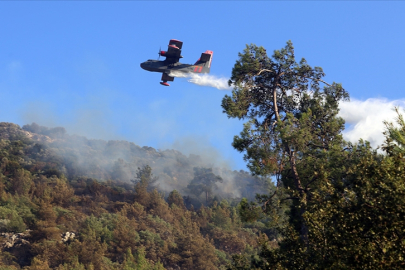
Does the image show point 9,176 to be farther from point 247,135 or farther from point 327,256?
point 327,256

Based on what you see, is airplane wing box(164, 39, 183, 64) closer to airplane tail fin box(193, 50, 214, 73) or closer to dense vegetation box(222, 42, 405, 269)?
airplane tail fin box(193, 50, 214, 73)

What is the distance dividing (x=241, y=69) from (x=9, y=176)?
268 ft

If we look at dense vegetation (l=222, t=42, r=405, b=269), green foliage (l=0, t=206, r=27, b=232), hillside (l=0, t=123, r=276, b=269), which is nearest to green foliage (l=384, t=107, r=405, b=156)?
dense vegetation (l=222, t=42, r=405, b=269)

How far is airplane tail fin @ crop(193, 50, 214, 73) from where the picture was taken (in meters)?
47.6

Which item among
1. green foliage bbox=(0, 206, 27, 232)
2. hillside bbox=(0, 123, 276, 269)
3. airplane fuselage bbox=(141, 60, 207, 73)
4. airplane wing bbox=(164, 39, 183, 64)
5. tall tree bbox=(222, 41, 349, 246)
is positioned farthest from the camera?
green foliage bbox=(0, 206, 27, 232)

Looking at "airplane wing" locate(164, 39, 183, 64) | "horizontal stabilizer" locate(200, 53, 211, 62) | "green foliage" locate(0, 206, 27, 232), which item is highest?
"horizontal stabilizer" locate(200, 53, 211, 62)

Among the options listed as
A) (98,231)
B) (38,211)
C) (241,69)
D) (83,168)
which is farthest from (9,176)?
(241,69)

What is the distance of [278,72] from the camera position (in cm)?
2184

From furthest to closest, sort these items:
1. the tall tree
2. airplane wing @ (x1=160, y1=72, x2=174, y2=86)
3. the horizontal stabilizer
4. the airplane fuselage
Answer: the horizontal stabilizer
airplane wing @ (x1=160, y1=72, x2=174, y2=86)
the airplane fuselage
the tall tree

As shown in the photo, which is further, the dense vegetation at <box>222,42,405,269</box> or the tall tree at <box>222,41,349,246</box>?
the tall tree at <box>222,41,349,246</box>

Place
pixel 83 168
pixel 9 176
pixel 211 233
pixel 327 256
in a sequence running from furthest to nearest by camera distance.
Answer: pixel 83 168
pixel 9 176
pixel 211 233
pixel 327 256

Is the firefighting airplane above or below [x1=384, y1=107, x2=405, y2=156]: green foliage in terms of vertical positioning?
above

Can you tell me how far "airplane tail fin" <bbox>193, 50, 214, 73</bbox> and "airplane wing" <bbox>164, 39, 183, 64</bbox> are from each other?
349 centimetres

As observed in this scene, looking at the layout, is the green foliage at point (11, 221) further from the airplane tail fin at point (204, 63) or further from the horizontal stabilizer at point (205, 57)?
the horizontal stabilizer at point (205, 57)
